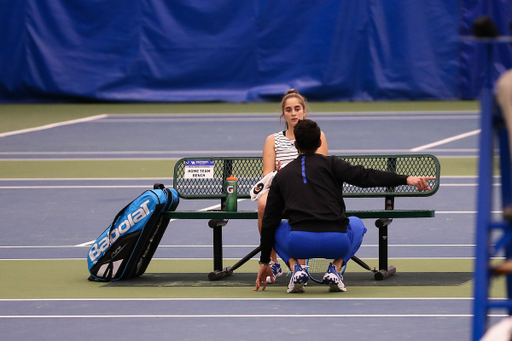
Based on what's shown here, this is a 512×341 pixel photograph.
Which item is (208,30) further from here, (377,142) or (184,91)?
(377,142)

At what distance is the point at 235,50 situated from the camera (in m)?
22.8

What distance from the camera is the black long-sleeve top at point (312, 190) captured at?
5.55 m

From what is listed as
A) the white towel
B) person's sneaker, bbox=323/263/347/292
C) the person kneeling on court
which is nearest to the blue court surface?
person's sneaker, bbox=323/263/347/292

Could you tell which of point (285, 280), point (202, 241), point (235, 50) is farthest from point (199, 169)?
point (235, 50)

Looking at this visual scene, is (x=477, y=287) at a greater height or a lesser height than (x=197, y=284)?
greater

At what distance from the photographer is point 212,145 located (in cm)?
1507

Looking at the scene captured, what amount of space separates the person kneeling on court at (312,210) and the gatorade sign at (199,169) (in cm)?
97

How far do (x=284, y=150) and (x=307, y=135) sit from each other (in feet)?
2.51

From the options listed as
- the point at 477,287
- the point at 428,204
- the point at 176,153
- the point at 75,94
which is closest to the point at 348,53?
the point at 75,94

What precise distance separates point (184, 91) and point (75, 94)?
2814 mm

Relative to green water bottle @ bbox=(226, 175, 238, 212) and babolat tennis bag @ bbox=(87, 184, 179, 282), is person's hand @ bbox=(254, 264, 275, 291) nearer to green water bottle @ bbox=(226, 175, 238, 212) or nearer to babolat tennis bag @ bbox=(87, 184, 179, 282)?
green water bottle @ bbox=(226, 175, 238, 212)

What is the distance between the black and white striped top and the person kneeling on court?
65 centimetres

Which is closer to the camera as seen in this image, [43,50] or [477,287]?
[477,287]

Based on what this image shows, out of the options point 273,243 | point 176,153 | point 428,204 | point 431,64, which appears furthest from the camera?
point 431,64
